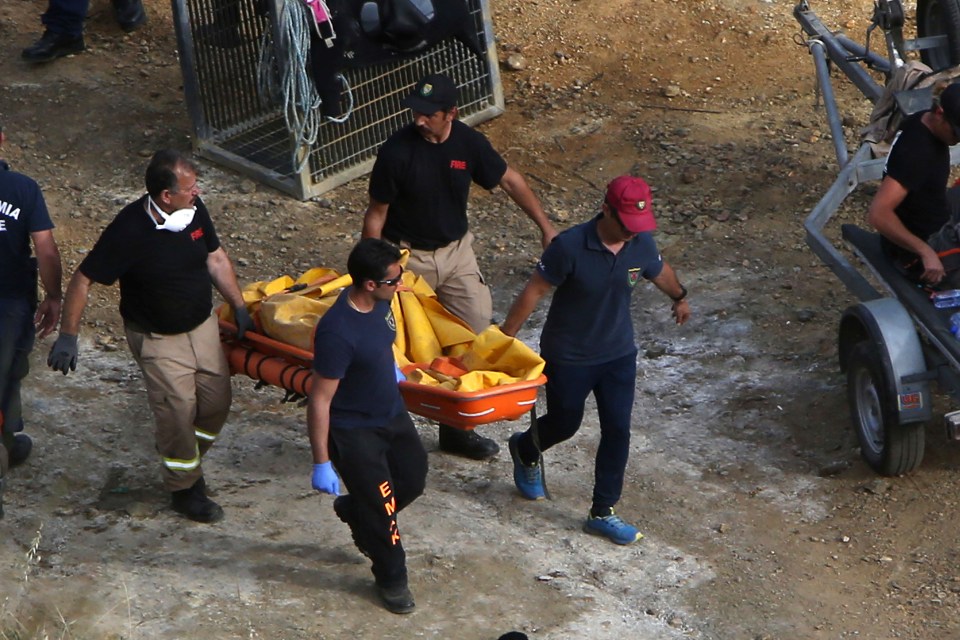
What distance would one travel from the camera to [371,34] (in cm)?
934

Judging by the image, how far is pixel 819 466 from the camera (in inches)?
269

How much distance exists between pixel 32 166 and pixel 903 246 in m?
6.32

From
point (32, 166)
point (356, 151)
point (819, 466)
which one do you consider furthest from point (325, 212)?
point (819, 466)

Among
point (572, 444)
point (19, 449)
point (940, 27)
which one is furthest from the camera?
point (940, 27)

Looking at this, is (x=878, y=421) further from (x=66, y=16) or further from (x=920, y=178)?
(x=66, y=16)

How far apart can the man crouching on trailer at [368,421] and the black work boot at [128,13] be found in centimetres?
709

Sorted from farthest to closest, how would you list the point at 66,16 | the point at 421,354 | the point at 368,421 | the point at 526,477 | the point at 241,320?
the point at 66,16
the point at 526,477
the point at 241,320
the point at 421,354
the point at 368,421

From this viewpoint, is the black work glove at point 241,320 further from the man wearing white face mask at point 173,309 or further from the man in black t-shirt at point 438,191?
the man in black t-shirt at point 438,191

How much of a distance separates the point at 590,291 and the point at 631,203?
450mm

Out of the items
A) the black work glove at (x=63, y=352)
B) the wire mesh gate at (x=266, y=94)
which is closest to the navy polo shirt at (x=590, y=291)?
the black work glove at (x=63, y=352)

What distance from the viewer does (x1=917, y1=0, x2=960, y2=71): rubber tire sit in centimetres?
795

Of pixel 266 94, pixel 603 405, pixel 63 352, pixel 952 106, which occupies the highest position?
pixel 952 106

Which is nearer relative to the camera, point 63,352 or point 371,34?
point 63,352

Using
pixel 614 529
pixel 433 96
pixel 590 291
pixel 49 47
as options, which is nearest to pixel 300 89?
pixel 49 47
